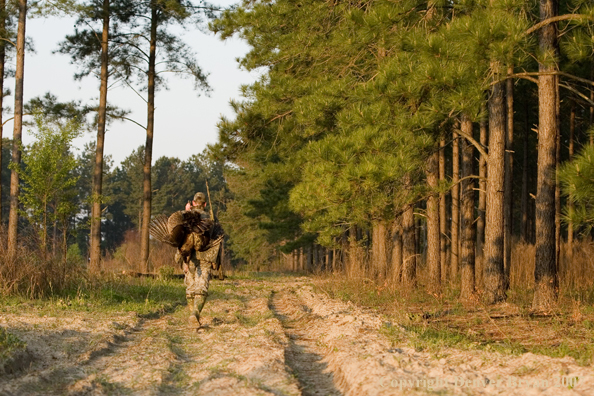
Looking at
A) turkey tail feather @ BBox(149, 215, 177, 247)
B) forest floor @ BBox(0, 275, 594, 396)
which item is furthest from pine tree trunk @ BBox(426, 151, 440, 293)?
turkey tail feather @ BBox(149, 215, 177, 247)

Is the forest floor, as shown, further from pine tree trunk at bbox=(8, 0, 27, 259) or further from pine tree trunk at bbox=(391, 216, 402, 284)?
pine tree trunk at bbox=(8, 0, 27, 259)

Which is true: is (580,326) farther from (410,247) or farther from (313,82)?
(313,82)

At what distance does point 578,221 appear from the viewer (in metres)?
7.57

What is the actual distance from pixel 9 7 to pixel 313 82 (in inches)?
475

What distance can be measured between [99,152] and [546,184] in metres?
16.2

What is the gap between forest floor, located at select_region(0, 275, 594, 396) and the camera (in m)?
5.23

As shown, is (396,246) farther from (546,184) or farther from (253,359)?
(253,359)

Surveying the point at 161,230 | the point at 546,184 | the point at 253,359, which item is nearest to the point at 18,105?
the point at 161,230

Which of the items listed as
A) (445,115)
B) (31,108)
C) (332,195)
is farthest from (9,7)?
(445,115)

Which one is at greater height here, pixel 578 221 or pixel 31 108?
pixel 31 108

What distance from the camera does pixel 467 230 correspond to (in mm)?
15359

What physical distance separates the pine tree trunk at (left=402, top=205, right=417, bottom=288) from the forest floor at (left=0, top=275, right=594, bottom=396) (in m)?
6.07

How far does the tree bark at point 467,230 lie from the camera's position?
14.1 m

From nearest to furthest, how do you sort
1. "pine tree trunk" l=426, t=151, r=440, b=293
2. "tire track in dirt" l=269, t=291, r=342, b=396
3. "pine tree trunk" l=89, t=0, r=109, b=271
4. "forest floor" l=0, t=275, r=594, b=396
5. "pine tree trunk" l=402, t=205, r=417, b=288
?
1. "forest floor" l=0, t=275, r=594, b=396
2. "tire track in dirt" l=269, t=291, r=342, b=396
3. "pine tree trunk" l=426, t=151, r=440, b=293
4. "pine tree trunk" l=402, t=205, r=417, b=288
5. "pine tree trunk" l=89, t=0, r=109, b=271
